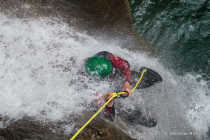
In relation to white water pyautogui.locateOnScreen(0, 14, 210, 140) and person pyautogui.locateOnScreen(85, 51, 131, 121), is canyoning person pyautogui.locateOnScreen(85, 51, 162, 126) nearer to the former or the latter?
person pyautogui.locateOnScreen(85, 51, 131, 121)

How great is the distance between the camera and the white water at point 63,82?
3008mm

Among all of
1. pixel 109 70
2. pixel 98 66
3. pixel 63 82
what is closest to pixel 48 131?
pixel 63 82

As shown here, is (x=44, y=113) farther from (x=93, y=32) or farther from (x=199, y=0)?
(x=199, y=0)

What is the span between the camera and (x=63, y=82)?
11.3ft

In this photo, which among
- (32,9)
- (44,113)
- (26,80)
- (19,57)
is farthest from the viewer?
(32,9)

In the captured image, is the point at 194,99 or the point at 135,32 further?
the point at 135,32

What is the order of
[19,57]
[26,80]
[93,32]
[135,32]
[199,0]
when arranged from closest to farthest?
[26,80] < [19,57] < [93,32] < [135,32] < [199,0]

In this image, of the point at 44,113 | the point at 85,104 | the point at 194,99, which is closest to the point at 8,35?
the point at 44,113

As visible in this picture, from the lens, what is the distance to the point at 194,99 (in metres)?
4.31

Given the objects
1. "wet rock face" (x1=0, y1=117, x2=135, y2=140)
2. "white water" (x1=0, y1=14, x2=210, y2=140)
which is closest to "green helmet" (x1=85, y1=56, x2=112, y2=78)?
"white water" (x1=0, y1=14, x2=210, y2=140)

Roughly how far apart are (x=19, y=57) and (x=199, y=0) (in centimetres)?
594

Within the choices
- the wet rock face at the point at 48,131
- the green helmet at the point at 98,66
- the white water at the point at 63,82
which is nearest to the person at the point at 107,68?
the green helmet at the point at 98,66

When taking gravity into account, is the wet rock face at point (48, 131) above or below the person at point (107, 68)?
below

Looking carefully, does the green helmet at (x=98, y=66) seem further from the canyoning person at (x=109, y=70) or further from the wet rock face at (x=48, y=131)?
the wet rock face at (x=48, y=131)
